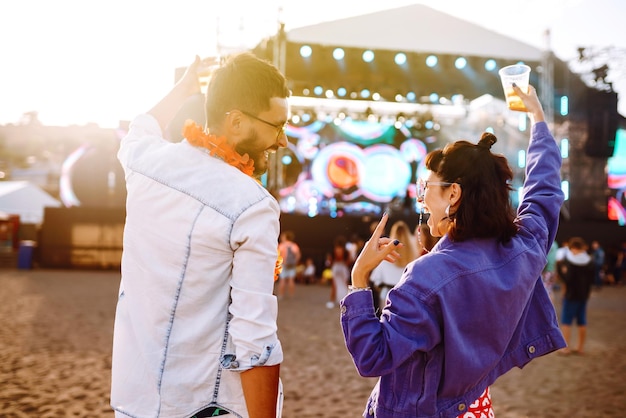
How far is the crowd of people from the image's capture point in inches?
50.9

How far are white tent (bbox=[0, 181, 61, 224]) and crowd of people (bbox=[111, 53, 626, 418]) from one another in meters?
26.0

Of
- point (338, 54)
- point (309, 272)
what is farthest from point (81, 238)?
point (338, 54)

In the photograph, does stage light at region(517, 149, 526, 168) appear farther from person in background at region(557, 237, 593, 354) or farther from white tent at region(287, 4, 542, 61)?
person in background at region(557, 237, 593, 354)

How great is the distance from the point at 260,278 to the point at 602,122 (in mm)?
18393

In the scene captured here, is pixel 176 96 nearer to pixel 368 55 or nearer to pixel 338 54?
pixel 338 54

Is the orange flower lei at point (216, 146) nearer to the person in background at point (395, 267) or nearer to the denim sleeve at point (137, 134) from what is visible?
the denim sleeve at point (137, 134)

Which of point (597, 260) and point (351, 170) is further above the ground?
point (351, 170)

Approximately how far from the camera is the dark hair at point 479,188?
5.49 ft

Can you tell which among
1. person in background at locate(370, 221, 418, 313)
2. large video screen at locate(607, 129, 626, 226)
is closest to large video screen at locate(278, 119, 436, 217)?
large video screen at locate(607, 129, 626, 226)

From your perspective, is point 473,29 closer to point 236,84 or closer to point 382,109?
point 382,109

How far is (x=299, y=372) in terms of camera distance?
600 cm

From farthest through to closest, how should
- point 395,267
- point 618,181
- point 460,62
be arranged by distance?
1. point 618,181
2. point 460,62
3. point 395,267

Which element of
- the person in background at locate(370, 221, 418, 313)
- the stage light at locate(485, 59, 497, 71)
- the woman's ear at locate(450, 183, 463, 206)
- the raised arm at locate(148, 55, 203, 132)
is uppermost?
the stage light at locate(485, 59, 497, 71)

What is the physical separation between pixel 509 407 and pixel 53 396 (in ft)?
13.4
